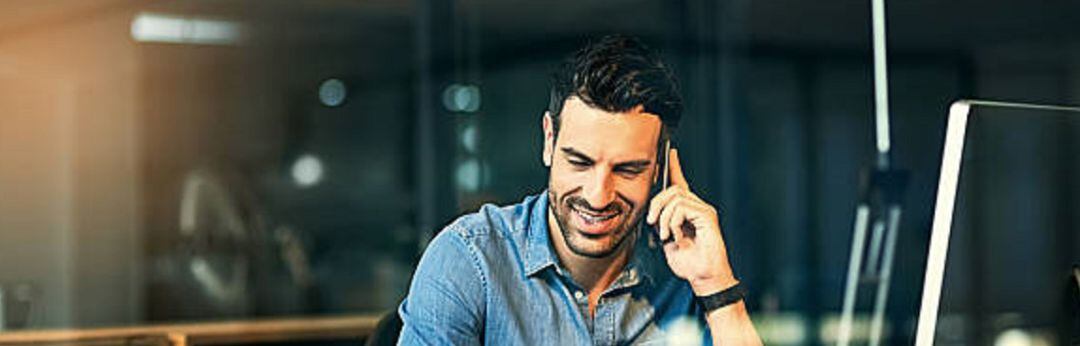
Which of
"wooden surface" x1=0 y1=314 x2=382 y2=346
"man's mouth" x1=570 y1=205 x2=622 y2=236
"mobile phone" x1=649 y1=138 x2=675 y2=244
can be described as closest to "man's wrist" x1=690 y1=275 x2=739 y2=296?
A: "mobile phone" x1=649 y1=138 x2=675 y2=244

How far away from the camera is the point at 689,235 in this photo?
133 inches

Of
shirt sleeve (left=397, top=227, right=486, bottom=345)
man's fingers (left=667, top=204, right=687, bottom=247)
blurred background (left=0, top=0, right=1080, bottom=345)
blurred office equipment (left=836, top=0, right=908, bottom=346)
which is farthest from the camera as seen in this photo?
blurred office equipment (left=836, top=0, right=908, bottom=346)

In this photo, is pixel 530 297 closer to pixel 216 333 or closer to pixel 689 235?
pixel 689 235

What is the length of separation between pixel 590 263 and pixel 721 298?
11.8 inches

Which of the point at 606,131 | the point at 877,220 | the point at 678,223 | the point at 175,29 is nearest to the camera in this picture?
the point at 606,131

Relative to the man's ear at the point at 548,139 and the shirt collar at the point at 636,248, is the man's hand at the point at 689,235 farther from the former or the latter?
the man's ear at the point at 548,139

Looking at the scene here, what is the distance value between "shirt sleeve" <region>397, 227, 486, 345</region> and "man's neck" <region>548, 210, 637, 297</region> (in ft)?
0.51

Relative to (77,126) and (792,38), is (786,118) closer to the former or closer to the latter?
(792,38)

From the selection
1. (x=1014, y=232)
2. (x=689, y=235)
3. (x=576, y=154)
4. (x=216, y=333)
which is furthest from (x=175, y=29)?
(x=1014, y=232)

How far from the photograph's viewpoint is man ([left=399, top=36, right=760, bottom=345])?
10.7ft

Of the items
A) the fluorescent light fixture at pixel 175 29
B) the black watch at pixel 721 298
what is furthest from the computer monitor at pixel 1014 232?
the fluorescent light fixture at pixel 175 29

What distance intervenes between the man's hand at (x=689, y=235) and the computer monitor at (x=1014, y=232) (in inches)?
16.7

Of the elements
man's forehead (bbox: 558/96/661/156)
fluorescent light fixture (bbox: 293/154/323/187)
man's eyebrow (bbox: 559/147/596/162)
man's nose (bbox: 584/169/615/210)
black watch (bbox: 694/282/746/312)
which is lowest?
black watch (bbox: 694/282/746/312)

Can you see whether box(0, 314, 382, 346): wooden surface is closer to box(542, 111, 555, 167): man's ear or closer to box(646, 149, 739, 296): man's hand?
box(542, 111, 555, 167): man's ear
